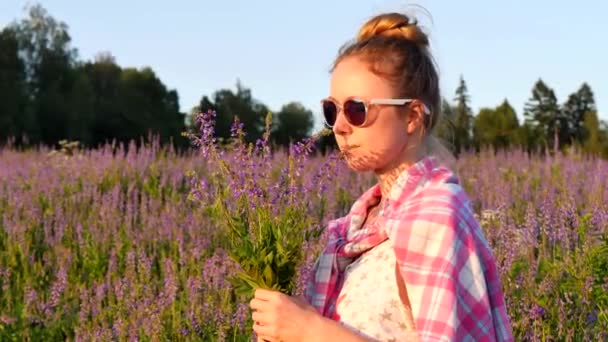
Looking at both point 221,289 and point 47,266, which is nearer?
point 221,289

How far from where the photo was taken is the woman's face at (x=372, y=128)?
216 centimetres

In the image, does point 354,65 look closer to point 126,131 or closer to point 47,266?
point 47,266

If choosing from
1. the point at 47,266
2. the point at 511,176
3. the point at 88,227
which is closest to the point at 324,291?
the point at 47,266

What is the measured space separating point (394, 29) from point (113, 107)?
5147 cm

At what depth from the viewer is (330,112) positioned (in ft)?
7.49

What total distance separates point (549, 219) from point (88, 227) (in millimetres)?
3854

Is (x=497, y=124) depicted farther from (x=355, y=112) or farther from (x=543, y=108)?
(x=355, y=112)

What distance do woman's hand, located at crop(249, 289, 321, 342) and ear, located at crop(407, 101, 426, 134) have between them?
0.57m

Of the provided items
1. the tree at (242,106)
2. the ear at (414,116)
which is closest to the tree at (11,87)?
the tree at (242,106)

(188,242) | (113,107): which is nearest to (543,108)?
(113,107)

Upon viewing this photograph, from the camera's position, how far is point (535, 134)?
5944 cm

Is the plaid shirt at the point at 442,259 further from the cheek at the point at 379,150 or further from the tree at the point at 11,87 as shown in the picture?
the tree at the point at 11,87

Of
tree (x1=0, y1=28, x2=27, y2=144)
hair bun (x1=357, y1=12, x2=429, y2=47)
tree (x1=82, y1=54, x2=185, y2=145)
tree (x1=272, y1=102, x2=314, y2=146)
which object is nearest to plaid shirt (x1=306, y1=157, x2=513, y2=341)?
hair bun (x1=357, y1=12, x2=429, y2=47)

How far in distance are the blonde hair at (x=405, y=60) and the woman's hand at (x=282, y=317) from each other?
1.93ft
